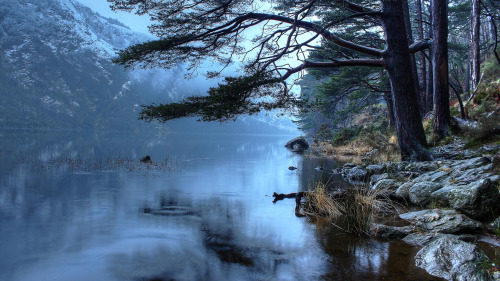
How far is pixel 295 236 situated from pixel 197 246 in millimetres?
1689

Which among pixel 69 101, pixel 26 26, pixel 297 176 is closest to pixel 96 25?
pixel 26 26

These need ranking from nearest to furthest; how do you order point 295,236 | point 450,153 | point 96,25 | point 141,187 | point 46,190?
point 295,236
point 450,153
point 46,190
point 141,187
point 96,25

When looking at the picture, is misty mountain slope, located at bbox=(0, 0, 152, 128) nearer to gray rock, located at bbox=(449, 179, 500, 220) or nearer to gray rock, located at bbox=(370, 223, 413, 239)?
gray rock, located at bbox=(370, 223, 413, 239)

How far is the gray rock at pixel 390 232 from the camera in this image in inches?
210

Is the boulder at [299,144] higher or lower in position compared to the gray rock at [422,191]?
higher

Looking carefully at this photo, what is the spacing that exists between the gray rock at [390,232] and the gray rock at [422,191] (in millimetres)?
1810

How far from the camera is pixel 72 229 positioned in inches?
258

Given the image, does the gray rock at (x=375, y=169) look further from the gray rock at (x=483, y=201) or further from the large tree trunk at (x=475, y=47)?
the large tree trunk at (x=475, y=47)

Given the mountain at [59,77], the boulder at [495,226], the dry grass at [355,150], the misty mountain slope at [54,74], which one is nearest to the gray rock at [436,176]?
the boulder at [495,226]

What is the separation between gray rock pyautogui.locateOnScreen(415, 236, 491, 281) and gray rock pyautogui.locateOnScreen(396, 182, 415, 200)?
3.57 m

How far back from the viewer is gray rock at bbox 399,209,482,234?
196 inches

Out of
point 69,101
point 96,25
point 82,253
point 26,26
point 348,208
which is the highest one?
point 96,25

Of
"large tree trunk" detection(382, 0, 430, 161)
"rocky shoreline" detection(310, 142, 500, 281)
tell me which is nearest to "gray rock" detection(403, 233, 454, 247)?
"rocky shoreline" detection(310, 142, 500, 281)

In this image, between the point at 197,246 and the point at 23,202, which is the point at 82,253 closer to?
the point at 197,246
